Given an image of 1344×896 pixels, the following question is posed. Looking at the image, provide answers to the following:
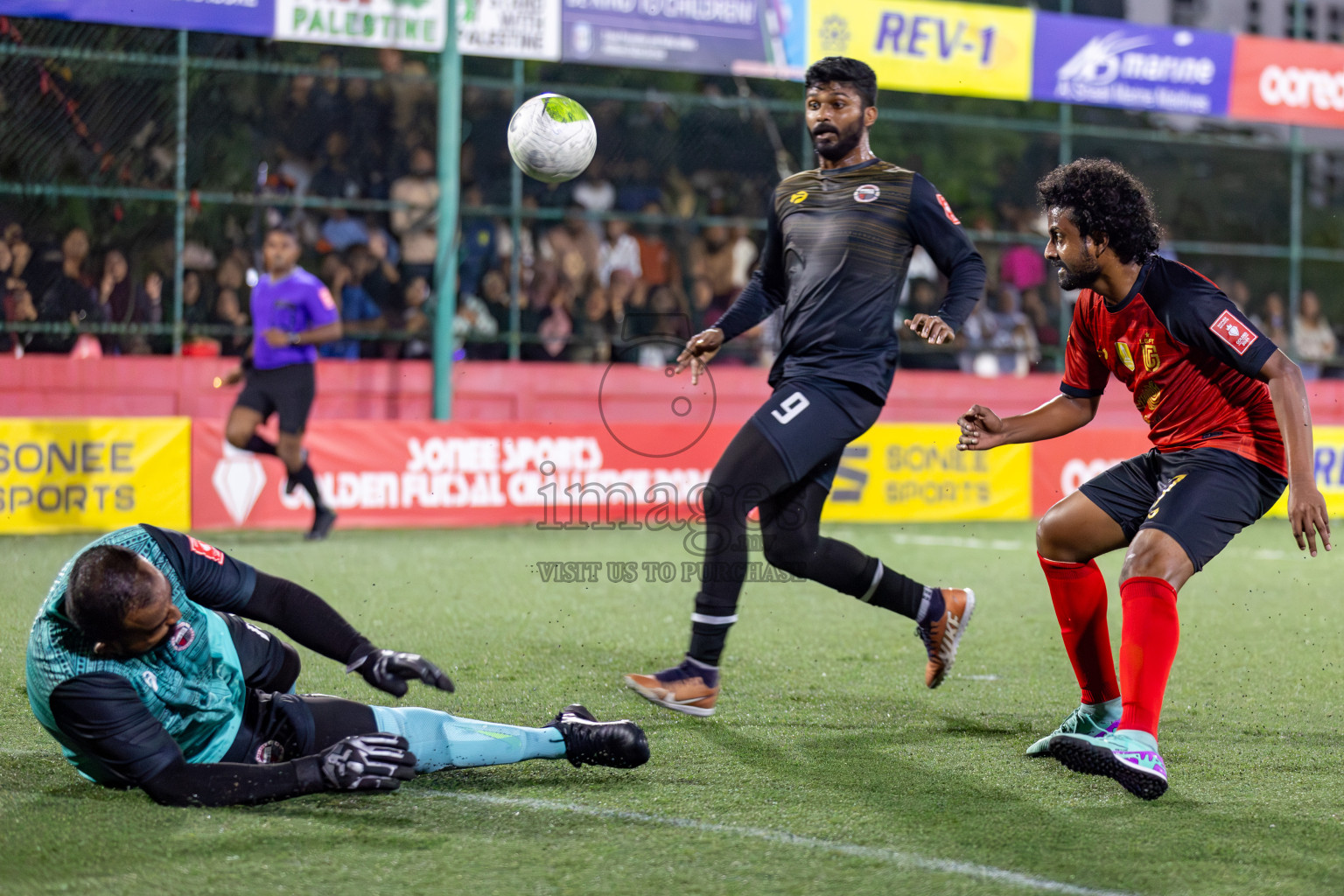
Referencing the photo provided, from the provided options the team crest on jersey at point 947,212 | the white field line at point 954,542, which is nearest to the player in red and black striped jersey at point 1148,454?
the team crest on jersey at point 947,212

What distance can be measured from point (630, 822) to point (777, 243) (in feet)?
8.59

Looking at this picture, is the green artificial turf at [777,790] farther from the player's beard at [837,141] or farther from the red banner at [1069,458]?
the red banner at [1069,458]

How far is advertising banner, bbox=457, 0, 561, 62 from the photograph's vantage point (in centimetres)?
1392

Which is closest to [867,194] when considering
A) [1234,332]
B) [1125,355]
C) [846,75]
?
[846,75]

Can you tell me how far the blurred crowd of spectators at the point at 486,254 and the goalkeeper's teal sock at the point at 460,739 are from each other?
30.2ft

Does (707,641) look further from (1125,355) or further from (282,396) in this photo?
(282,396)

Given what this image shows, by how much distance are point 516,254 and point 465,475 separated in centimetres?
295

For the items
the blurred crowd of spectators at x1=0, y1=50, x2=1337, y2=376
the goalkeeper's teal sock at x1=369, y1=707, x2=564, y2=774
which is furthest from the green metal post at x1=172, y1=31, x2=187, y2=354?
Result: the goalkeeper's teal sock at x1=369, y1=707, x2=564, y2=774

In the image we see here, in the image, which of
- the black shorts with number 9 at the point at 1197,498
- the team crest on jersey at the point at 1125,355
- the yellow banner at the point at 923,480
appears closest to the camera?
the black shorts with number 9 at the point at 1197,498

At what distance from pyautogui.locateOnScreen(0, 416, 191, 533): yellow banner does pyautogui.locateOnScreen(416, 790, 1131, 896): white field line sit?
8185mm

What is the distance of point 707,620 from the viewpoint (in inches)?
208

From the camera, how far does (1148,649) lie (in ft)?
14.3

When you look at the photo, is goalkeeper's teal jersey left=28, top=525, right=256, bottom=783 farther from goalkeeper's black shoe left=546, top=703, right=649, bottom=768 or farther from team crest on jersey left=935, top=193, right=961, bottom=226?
team crest on jersey left=935, top=193, right=961, bottom=226

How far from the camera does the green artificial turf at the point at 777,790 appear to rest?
346cm
